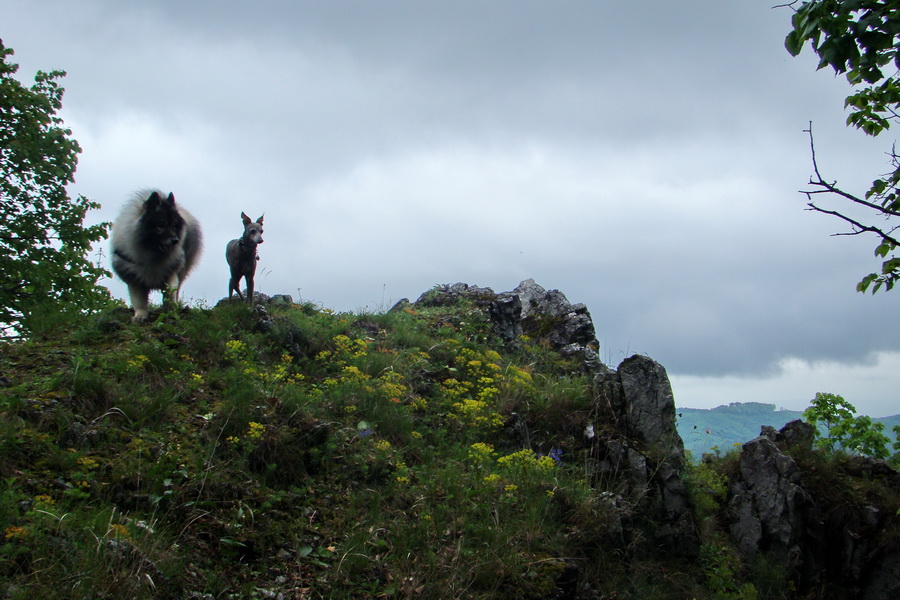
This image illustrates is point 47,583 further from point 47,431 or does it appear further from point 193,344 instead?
point 193,344

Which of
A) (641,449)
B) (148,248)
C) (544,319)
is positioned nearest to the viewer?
(641,449)

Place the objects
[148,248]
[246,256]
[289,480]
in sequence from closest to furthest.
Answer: [289,480], [148,248], [246,256]

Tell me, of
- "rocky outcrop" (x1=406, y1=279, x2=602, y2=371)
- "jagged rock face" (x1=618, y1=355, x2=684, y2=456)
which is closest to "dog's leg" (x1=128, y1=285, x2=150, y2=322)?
"rocky outcrop" (x1=406, y1=279, x2=602, y2=371)

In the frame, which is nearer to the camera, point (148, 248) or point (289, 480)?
point (289, 480)

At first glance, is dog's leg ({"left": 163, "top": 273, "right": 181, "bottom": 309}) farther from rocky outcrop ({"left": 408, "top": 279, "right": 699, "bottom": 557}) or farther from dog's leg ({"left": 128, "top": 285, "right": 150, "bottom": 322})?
rocky outcrop ({"left": 408, "top": 279, "right": 699, "bottom": 557})

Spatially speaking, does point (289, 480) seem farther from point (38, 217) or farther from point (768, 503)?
point (38, 217)

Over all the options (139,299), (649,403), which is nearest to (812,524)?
(649,403)

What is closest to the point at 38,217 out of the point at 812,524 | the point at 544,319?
the point at 544,319

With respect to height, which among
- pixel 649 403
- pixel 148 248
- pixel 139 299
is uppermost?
pixel 148 248

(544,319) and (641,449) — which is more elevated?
(544,319)

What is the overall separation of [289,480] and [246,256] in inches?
192

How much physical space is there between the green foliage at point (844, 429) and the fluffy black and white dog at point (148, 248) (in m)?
10.9

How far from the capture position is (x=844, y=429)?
10336 millimetres

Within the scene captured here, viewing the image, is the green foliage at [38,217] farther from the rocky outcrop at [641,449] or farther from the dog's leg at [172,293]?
the rocky outcrop at [641,449]
